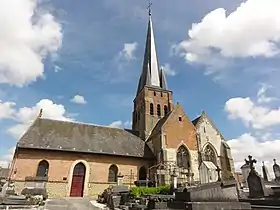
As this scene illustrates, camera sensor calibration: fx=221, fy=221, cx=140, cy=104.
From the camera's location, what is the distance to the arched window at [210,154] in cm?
2552

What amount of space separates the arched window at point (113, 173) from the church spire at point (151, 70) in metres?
13.1

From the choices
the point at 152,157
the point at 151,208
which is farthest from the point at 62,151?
the point at 151,208

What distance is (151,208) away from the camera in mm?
7715

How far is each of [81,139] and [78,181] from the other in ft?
14.6

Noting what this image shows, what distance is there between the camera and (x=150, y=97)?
99.9 feet

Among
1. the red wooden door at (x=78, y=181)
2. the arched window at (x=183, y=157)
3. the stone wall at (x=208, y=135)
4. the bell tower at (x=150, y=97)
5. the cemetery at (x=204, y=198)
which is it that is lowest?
the cemetery at (x=204, y=198)

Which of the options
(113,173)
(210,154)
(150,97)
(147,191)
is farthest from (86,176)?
(210,154)

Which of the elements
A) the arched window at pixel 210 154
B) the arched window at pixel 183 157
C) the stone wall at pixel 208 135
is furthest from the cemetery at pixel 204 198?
the stone wall at pixel 208 135

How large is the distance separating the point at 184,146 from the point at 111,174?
28.0ft

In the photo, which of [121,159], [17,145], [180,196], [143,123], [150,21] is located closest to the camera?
[180,196]

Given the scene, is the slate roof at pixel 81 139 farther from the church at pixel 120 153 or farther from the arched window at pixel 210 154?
the arched window at pixel 210 154

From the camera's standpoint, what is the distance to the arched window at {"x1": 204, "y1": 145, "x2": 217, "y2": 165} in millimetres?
25516

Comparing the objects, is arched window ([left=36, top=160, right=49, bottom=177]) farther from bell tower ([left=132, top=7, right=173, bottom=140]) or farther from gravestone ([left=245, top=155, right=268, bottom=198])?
gravestone ([left=245, top=155, right=268, bottom=198])

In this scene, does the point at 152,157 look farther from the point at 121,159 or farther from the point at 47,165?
the point at 47,165
